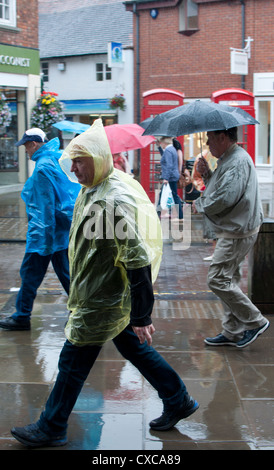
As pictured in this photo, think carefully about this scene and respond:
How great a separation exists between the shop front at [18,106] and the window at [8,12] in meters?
0.76

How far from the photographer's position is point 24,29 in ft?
59.1

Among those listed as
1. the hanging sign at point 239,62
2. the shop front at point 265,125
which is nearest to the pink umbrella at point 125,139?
the hanging sign at point 239,62

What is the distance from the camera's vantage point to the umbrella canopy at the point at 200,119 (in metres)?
4.86

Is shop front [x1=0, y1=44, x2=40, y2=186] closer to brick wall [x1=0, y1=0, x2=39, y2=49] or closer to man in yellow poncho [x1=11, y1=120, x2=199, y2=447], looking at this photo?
brick wall [x1=0, y1=0, x2=39, y2=49]

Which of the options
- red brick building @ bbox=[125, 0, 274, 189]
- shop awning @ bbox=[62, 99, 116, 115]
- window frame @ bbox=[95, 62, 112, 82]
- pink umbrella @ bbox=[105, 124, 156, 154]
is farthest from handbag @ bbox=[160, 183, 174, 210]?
window frame @ bbox=[95, 62, 112, 82]

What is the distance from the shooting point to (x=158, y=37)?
22.7 m

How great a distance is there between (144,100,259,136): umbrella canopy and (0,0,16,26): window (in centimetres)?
1354

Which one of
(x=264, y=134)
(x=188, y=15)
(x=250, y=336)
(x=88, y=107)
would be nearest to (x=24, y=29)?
(x=188, y=15)

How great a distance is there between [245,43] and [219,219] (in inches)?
693

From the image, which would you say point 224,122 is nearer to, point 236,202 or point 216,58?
point 236,202

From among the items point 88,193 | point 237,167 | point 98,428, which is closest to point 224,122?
point 237,167

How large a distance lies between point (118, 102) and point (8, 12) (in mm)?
6978

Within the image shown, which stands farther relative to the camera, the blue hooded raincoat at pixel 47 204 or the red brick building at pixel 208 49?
the red brick building at pixel 208 49

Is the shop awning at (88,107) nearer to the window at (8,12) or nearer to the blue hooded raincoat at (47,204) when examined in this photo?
the window at (8,12)
